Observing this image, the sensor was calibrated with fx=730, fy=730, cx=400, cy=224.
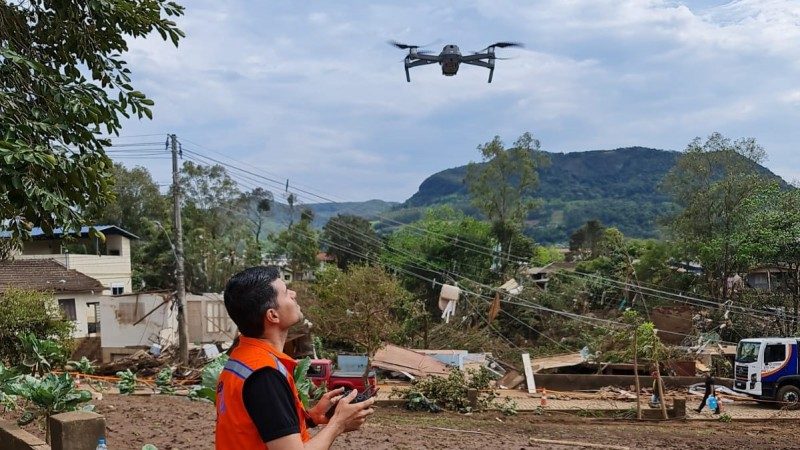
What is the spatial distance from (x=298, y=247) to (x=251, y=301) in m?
50.3

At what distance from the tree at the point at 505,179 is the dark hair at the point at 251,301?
5158cm

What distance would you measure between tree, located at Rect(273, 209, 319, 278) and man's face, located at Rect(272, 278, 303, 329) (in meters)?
50.2

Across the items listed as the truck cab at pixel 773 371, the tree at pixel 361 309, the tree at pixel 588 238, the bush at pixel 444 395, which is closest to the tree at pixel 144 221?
the tree at pixel 361 309

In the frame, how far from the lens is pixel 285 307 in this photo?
8.61 feet

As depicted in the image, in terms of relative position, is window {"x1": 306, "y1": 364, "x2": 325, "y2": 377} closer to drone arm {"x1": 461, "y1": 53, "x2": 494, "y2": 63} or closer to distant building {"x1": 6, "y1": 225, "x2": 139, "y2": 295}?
drone arm {"x1": 461, "y1": 53, "x2": 494, "y2": 63}

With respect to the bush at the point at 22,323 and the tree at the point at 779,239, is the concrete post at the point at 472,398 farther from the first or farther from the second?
the tree at the point at 779,239

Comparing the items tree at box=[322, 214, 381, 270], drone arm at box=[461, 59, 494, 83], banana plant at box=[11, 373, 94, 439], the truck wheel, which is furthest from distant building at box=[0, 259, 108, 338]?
tree at box=[322, 214, 381, 270]

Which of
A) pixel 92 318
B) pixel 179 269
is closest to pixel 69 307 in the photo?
pixel 92 318

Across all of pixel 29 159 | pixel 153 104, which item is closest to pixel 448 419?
pixel 153 104

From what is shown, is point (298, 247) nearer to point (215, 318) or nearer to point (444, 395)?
point (215, 318)

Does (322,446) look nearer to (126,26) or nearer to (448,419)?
(126,26)

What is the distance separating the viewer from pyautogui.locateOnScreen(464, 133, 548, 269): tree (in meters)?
54.2

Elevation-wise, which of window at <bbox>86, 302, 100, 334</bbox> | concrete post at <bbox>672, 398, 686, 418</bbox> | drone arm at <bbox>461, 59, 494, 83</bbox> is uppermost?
drone arm at <bbox>461, 59, 494, 83</bbox>

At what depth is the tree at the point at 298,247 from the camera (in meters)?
52.6
